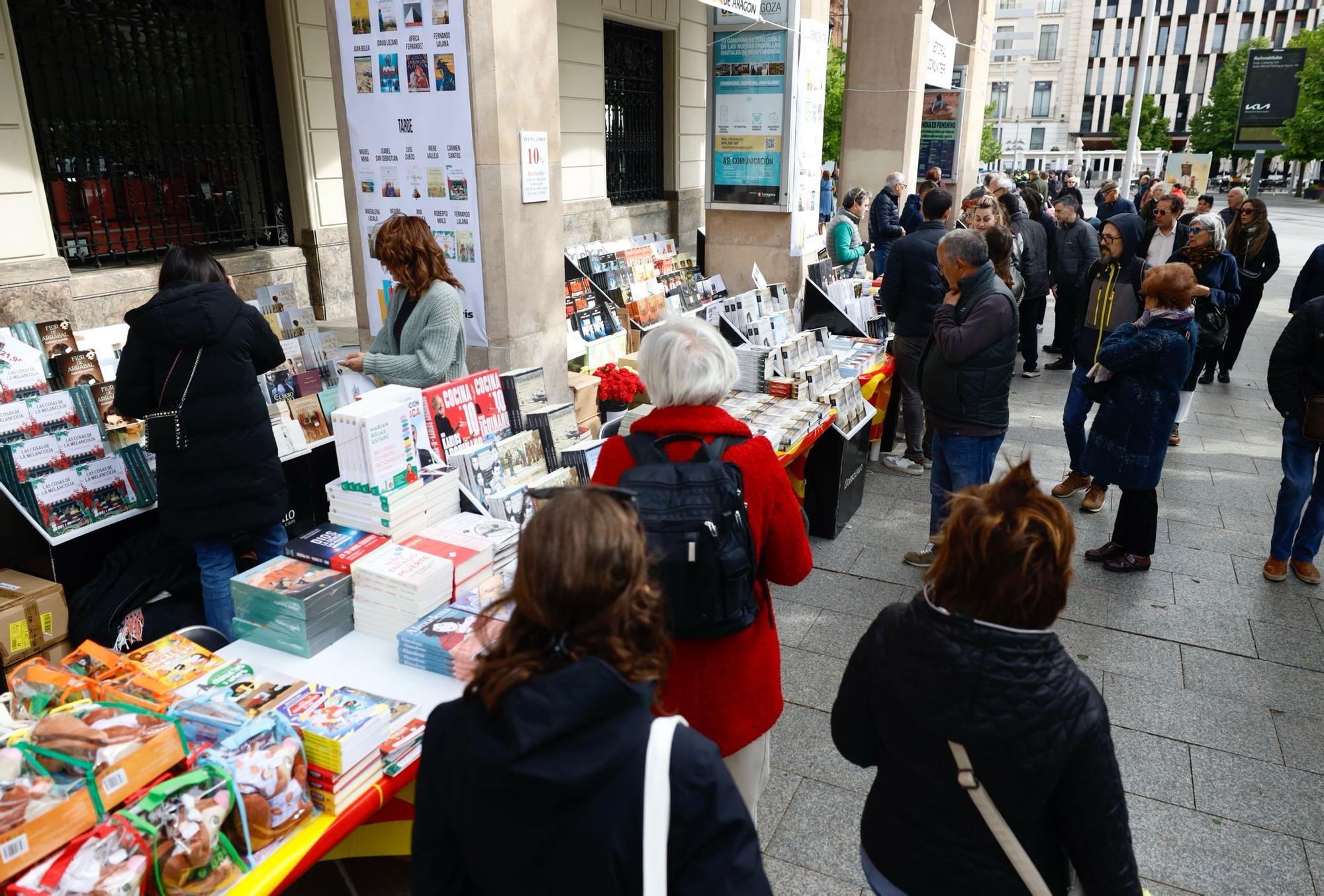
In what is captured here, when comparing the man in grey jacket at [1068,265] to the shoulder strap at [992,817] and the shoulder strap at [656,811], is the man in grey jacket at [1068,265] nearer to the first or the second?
the shoulder strap at [992,817]

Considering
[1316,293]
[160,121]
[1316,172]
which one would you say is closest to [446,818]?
[160,121]

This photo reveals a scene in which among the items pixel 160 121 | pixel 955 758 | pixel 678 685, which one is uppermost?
pixel 160 121

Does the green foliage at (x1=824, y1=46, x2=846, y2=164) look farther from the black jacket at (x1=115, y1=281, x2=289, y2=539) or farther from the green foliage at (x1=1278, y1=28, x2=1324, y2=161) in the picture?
the black jacket at (x1=115, y1=281, x2=289, y2=539)

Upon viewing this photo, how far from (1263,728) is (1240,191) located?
28.7ft

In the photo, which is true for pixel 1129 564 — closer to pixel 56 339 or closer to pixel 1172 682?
pixel 1172 682

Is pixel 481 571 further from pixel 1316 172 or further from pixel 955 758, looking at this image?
pixel 1316 172

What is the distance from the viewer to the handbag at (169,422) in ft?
11.5

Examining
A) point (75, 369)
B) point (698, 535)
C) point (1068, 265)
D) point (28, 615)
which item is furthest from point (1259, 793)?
point (1068, 265)

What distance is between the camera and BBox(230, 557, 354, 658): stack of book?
109 inches

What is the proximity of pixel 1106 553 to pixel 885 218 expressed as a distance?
5.37 m

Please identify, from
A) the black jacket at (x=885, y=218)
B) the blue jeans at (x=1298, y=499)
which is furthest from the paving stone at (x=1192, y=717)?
the black jacket at (x=885, y=218)

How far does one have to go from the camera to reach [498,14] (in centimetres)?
462

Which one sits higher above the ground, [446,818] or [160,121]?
[160,121]

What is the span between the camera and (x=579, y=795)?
1.16 m
